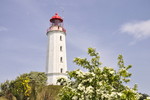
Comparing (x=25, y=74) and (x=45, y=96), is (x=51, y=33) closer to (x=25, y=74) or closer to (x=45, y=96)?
(x=25, y=74)

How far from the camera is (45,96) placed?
12.3m

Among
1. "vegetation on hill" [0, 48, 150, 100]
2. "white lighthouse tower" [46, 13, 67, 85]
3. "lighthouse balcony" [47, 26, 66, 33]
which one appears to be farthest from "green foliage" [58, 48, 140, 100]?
"lighthouse balcony" [47, 26, 66, 33]

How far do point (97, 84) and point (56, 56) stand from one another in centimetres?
4431

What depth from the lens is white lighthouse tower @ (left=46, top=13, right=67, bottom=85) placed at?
52.8 m

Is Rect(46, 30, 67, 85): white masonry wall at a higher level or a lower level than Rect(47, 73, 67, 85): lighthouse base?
higher

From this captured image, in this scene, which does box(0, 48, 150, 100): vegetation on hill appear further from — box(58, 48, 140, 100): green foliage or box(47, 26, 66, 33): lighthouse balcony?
box(47, 26, 66, 33): lighthouse balcony

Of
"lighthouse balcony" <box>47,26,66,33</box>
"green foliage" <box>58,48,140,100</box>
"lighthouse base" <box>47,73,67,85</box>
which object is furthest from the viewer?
"lighthouse balcony" <box>47,26,66,33</box>

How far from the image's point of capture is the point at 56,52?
54.5m

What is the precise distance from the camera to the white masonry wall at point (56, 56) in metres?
52.8

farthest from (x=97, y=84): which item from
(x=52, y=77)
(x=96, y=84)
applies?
(x=52, y=77)

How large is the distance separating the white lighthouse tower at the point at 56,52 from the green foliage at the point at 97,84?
41161mm

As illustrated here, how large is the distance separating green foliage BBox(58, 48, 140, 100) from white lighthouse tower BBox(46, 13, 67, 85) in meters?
41.2

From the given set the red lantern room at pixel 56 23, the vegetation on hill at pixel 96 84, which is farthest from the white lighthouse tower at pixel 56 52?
the vegetation on hill at pixel 96 84

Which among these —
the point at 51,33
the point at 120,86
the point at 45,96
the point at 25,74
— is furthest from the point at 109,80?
the point at 51,33
